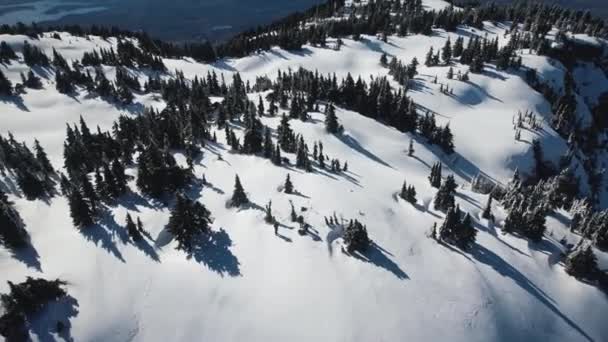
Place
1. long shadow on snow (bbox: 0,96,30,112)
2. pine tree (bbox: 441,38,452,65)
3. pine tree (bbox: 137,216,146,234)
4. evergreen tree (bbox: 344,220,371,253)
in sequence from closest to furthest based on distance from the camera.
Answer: evergreen tree (bbox: 344,220,371,253) < pine tree (bbox: 137,216,146,234) < long shadow on snow (bbox: 0,96,30,112) < pine tree (bbox: 441,38,452,65)

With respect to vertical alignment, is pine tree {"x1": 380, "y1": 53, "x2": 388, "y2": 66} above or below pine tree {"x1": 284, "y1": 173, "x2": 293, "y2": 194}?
above

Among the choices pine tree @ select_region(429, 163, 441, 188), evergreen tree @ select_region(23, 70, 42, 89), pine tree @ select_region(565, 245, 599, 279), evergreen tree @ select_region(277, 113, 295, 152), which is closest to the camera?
pine tree @ select_region(565, 245, 599, 279)

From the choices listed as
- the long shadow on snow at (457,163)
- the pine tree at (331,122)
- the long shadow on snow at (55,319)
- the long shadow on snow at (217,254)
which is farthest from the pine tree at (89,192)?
the long shadow on snow at (457,163)

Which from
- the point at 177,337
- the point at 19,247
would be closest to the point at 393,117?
the point at 177,337

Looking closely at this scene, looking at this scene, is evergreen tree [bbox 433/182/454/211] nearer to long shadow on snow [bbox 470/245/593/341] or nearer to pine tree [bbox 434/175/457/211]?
pine tree [bbox 434/175/457/211]

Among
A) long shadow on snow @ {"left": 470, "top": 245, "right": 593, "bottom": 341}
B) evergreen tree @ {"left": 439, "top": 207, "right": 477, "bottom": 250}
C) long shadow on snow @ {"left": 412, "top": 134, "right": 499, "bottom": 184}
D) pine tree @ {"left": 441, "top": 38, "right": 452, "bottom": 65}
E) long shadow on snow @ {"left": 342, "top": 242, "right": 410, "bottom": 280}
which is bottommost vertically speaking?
long shadow on snow @ {"left": 412, "top": 134, "right": 499, "bottom": 184}

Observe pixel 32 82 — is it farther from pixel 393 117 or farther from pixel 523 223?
pixel 523 223

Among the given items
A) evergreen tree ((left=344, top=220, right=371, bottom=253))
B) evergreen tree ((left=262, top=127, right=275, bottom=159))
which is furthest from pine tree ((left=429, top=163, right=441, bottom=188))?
evergreen tree ((left=262, top=127, right=275, bottom=159))

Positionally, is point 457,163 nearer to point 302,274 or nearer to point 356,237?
point 356,237

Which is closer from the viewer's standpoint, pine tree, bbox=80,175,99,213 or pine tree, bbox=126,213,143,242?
pine tree, bbox=126,213,143,242
